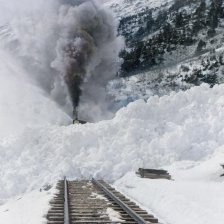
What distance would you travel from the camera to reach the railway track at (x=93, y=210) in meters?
8.23

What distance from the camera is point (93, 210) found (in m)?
9.34

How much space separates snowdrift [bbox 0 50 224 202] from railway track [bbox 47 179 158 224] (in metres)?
4.49

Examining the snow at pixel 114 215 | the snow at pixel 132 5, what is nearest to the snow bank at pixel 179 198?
the snow at pixel 114 215

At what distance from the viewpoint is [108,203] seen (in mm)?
10414

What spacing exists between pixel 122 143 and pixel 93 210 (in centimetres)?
930

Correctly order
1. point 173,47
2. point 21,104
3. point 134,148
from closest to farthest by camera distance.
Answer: point 134,148
point 21,104
point 173,47

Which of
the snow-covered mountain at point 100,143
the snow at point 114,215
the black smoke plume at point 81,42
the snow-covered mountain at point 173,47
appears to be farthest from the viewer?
the snow-covered mountain at point 173,47

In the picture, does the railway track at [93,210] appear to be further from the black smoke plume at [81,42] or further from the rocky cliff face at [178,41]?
the rocky cliff face at [178,41]

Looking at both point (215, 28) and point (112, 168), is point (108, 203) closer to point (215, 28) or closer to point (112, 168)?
point (112, 168)

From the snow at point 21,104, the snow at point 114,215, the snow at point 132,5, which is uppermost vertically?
the snow at point 132,5

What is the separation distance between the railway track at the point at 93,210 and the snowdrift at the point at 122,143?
449cm

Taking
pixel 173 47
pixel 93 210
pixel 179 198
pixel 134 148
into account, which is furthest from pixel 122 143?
pixel 173 47

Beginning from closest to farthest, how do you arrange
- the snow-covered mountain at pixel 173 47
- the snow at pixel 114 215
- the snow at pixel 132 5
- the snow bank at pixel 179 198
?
the snow at pixel 114 215 < the snow bank at pixel 179 198 < the snow-covered mountain at pixel 173 47 < the snow at pixel 132 5

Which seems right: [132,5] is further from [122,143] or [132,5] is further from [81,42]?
[122,143]
